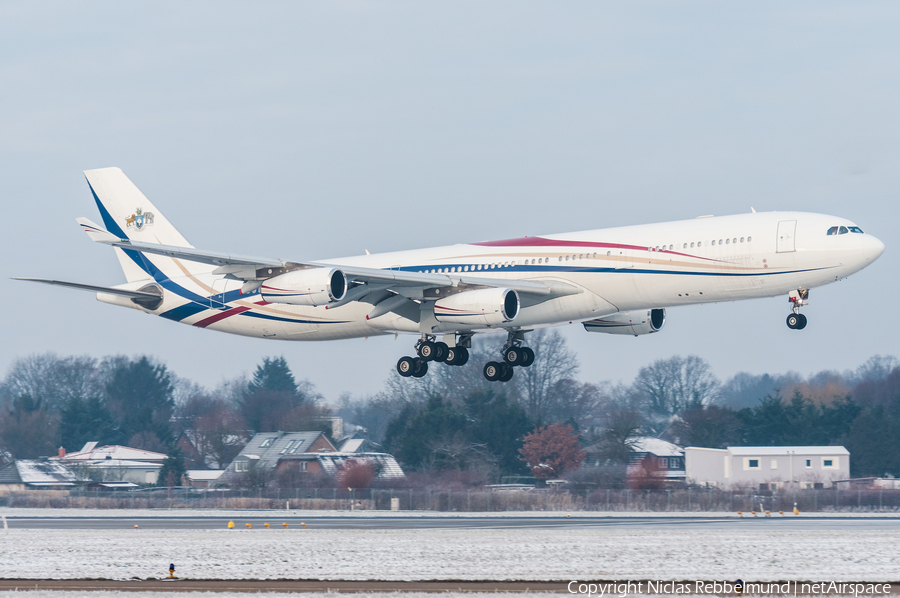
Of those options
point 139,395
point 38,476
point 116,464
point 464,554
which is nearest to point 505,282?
point 464,554

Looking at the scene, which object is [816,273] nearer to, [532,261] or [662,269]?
[662,269]

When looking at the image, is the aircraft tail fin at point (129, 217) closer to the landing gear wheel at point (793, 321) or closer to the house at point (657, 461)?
the landing gear wheel at point (793, 321)

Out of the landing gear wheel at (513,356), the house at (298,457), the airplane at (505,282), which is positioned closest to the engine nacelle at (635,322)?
the airplane at (505,282)

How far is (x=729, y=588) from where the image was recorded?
2670 cm

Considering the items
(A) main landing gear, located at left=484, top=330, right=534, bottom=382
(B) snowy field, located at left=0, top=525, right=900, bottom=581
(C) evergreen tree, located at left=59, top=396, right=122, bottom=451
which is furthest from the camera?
(C) evergreen tree, located at left=59, top=396, right=122, bottom=451

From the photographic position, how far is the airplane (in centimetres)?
3822

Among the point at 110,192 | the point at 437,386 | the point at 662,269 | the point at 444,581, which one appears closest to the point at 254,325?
the point at 110,192

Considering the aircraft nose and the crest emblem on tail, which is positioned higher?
the crest emblem on tail

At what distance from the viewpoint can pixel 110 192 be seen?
5278 centimetres

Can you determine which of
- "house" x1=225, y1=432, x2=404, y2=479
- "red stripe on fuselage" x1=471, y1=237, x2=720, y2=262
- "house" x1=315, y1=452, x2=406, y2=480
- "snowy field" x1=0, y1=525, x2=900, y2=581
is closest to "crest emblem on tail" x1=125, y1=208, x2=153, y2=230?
"snowy field" x1=0, y1=525, x2=900, y2=581

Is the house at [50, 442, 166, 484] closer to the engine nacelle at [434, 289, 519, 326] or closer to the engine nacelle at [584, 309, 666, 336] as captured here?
the engine nacelle at [434, 289, 519, 326]

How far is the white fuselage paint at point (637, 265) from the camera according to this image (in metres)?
37.8

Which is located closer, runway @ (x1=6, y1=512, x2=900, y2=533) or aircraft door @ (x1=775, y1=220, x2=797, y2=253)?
aircraft door @ (x1=775, y1=220, x2=797, y2=253)

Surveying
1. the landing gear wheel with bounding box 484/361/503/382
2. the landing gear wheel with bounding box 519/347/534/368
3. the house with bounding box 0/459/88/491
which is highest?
the landing gear wheel with bounding box 519/347/534/368
